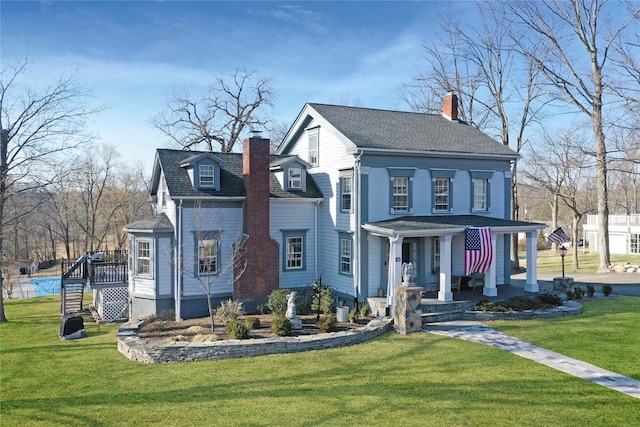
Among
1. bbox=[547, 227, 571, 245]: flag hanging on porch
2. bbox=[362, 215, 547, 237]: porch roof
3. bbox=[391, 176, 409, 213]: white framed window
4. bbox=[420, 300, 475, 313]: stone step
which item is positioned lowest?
bbox=[420, 300, 475, 313]: stone step

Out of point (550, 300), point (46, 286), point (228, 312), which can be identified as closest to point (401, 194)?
point (550, 300)

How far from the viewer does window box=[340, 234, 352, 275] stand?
64.5 feet

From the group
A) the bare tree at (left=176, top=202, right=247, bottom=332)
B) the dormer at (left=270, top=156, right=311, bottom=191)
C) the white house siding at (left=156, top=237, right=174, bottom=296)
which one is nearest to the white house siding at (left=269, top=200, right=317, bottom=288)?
the dormer at (left=270, top=156, right=311, bottom=191)

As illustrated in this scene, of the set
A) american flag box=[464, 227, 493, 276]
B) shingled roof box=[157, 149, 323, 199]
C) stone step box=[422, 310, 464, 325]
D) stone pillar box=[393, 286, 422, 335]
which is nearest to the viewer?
stone pillar box=[393, 286, 422, 335]

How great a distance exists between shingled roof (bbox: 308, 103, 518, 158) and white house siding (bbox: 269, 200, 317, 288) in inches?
159

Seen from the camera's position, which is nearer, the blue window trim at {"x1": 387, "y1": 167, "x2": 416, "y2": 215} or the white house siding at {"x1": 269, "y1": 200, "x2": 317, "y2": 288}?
the blue window trim at {"x1": 387, "y1": 167, "x2": 416, "y2": 215}

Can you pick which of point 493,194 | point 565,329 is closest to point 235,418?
point 565,329

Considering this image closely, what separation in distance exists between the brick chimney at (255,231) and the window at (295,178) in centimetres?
161

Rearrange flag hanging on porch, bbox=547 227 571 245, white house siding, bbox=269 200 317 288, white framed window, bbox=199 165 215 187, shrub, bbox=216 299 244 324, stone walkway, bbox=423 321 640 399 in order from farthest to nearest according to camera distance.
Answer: flag hanging on porch, bbox=547 227 571 245, white house siding, bbox=269 200 317 288, white framed window, bbox=199 165 215 187, shrub, bbox=216 299 244 324, stone walkway, bbox=423 321 640 399

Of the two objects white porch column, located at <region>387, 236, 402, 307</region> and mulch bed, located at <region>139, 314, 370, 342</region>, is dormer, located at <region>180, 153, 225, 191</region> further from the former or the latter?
white porch column, located at <region>387, 236, 402, 307</region>

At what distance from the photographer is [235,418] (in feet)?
30.3

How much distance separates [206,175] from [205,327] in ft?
20.9

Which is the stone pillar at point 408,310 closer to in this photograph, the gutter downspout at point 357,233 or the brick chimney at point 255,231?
the gutter downspout at point 357,233

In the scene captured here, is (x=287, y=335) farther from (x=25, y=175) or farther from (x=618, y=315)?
(x=25, y=175)
